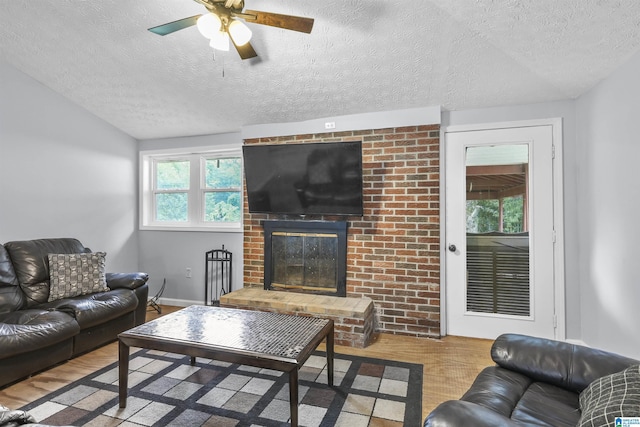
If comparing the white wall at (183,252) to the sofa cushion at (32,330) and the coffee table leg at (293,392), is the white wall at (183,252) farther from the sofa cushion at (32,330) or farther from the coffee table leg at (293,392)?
the coffee table leg at (293,392)

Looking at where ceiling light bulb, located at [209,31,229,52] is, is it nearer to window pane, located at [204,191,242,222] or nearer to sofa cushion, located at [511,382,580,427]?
sofa cushion, located at [511,382,580,427]

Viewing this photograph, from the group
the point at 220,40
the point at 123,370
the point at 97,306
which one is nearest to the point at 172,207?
the point at 97,306

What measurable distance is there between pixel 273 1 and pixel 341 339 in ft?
8.87

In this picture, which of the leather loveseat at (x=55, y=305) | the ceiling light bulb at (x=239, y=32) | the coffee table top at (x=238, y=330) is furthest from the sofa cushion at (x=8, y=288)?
the ceiling light bulb at (x=239, y=32)

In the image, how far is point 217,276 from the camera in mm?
4207

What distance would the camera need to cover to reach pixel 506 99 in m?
3.05

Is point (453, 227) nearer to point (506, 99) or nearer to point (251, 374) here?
point (506, 99)

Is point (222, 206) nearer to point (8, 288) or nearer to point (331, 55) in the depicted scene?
point (8, 288)

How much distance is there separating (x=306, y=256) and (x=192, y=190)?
1.85 metres

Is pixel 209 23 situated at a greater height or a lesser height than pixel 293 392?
greater

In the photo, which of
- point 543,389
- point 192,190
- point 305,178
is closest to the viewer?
point 543,389

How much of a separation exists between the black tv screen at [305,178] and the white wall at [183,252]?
66 centimetres

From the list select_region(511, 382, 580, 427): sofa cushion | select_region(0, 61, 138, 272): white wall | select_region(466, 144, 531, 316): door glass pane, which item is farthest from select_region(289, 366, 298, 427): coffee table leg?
select_region(0, 61, 138, 272): white wall

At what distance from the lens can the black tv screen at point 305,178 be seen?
331 centimetres
